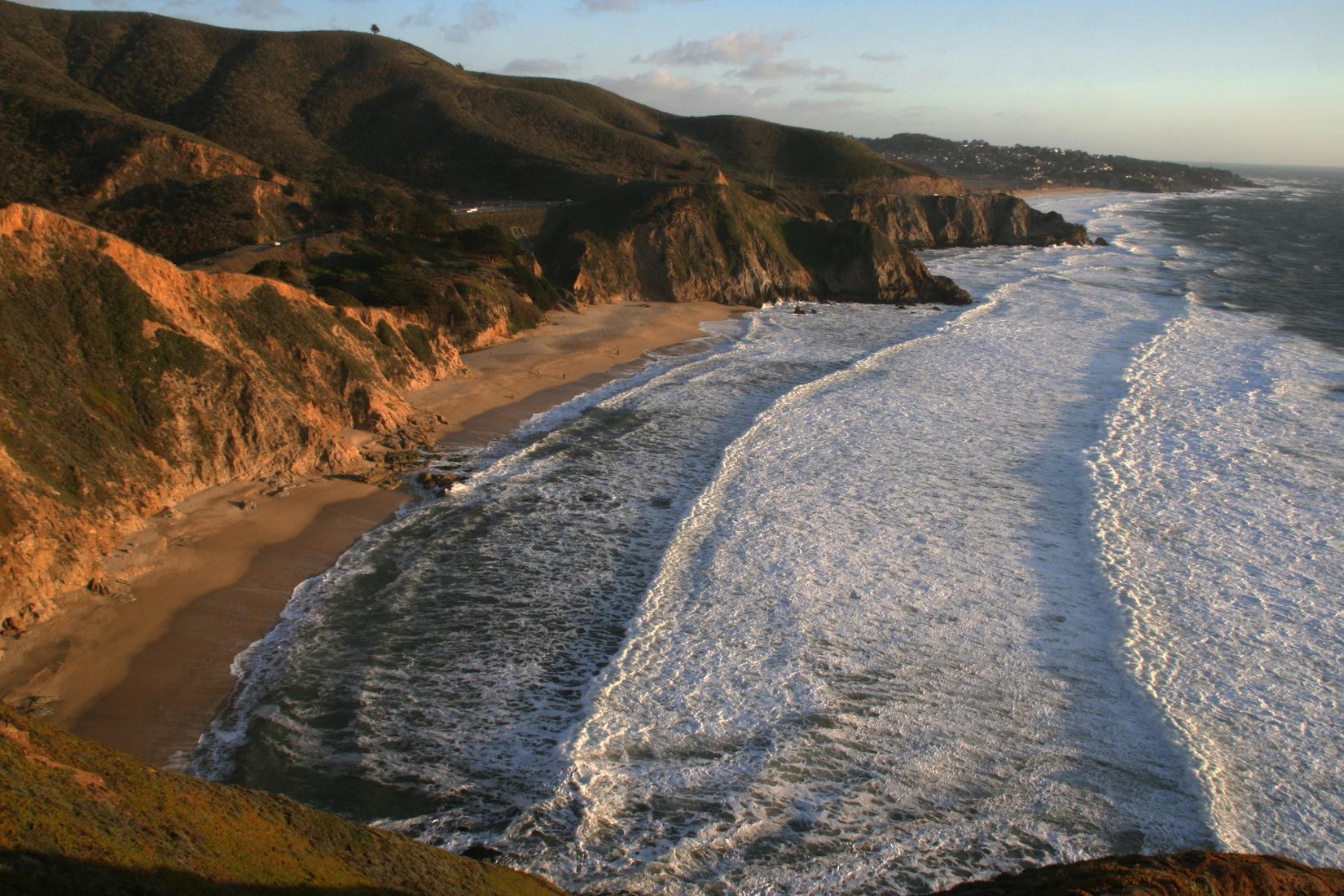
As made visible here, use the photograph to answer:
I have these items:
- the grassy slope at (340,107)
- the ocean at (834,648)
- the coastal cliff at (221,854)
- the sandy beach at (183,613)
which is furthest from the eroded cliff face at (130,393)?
the grassy slope at (340,107)

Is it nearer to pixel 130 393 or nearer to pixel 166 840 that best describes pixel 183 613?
pixel 130 393

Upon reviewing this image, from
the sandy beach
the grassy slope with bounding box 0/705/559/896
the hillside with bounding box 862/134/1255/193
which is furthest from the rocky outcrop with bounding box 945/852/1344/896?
the hillside with bounding box 862/134/1255/193

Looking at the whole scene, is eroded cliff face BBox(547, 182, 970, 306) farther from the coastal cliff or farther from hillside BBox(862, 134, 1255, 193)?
hillside BBox(862, 134, 1255, 193)

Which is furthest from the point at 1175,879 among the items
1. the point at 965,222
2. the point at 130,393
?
the point at 965,222

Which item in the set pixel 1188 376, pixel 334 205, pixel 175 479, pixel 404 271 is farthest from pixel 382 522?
pixel 1188 376

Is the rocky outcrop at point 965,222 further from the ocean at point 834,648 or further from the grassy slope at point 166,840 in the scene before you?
the grassy slope at point 166,840
